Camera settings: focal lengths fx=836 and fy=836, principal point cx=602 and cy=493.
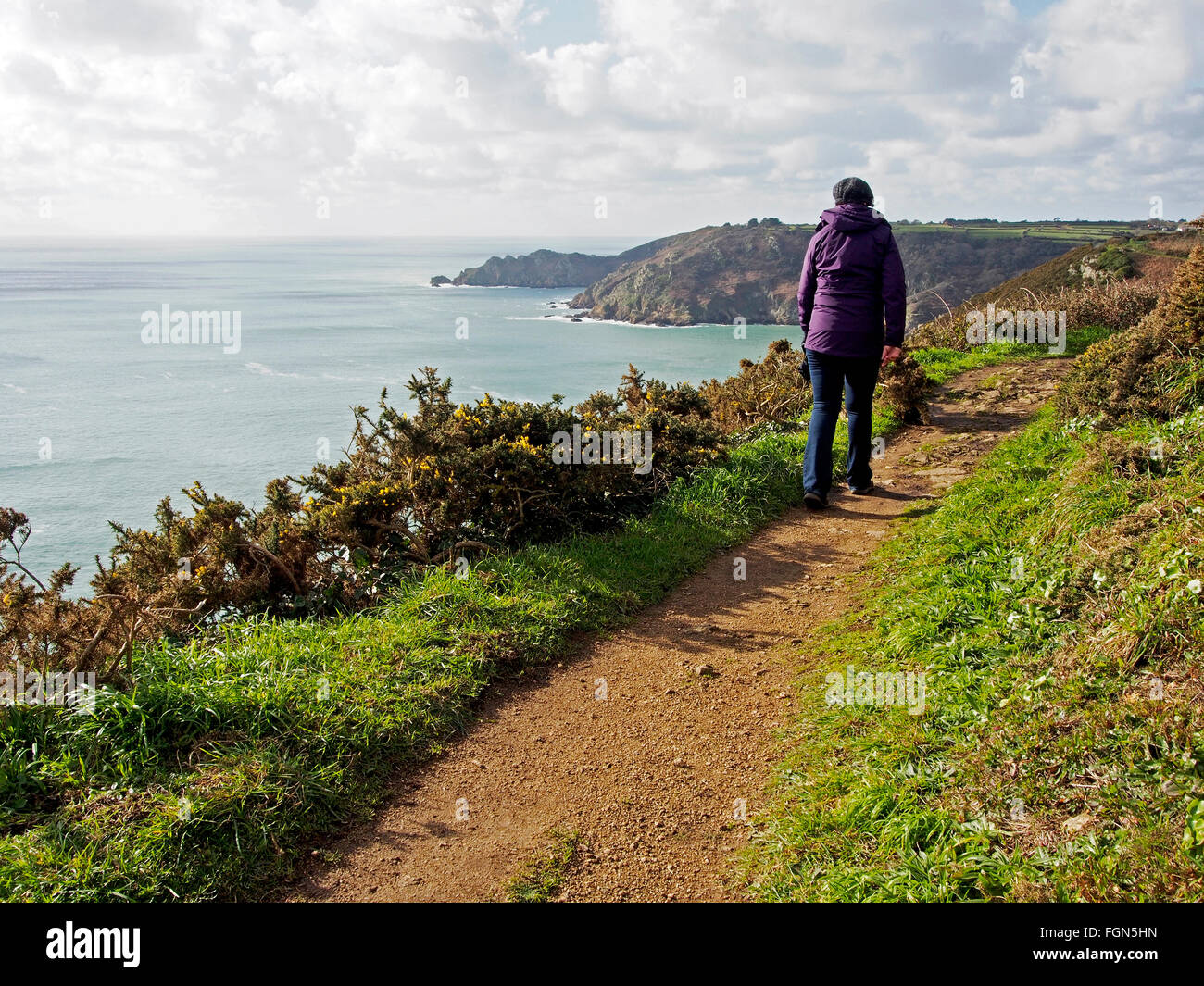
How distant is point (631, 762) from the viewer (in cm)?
385

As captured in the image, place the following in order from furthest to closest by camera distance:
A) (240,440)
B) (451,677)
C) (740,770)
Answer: (240,440)
(451,677)
(740,770)

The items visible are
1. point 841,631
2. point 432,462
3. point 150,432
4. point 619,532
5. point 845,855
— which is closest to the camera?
point 845,855

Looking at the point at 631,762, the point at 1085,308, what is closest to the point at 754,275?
the point at 1085,308

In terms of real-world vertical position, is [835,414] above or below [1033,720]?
above

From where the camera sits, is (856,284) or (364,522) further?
(856,284)

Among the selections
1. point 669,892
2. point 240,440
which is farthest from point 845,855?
point 240,440

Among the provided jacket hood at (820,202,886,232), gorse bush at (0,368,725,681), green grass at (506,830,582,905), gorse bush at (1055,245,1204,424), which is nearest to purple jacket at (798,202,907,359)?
jacket hood at (820,202,886,232)

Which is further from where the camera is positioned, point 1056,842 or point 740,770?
point 740,770

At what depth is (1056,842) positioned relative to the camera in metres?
2.61

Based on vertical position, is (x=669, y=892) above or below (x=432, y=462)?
below

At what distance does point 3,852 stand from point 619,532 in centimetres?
470

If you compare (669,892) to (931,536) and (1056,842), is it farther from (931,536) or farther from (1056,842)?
(931,536)

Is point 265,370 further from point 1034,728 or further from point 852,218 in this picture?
point 1034,728

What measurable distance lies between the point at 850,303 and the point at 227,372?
31.3 m
